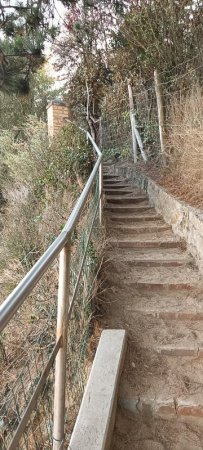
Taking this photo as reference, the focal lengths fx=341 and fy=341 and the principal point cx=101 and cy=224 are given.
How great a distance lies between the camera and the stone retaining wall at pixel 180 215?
335cm

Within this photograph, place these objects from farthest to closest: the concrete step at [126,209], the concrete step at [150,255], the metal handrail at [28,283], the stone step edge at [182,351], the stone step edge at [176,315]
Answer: the concrete step at [126,209]
the concrete step at [150,255]
the stone step edge at [176,315]
the stone step edge at [182,351]
the metal handrail at [28,283]

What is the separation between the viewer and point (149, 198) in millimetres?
5234

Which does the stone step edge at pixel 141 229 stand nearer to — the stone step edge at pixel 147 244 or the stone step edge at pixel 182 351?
the stone step edge at pixel 147 244

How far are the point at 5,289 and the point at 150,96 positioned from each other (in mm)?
4365

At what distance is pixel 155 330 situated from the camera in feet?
8.39

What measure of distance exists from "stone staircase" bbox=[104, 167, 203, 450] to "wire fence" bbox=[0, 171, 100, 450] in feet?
0.91

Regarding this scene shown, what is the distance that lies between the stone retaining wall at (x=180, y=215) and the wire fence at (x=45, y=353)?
39.0 inches

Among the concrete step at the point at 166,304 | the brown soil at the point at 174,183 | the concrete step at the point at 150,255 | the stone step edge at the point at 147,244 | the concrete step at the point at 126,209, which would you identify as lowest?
the concrete step at the point at 166,304

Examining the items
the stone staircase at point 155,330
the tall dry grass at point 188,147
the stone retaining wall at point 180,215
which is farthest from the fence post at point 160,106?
the stone staircase at point 155,330

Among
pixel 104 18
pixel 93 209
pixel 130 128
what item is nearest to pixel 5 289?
pixel 93 209

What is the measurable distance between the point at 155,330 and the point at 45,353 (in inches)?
38.7

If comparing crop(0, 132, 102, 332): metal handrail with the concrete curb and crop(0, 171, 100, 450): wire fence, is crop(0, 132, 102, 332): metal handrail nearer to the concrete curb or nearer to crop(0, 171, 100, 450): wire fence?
crop(0, 171, 100, 450): wire fence

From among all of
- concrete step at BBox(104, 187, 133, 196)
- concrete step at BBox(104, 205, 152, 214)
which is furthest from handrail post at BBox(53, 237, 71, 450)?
concrete step at BBox(104, 187, 133, 196)

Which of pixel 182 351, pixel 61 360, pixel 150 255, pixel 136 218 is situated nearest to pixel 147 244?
pixel 150 255
